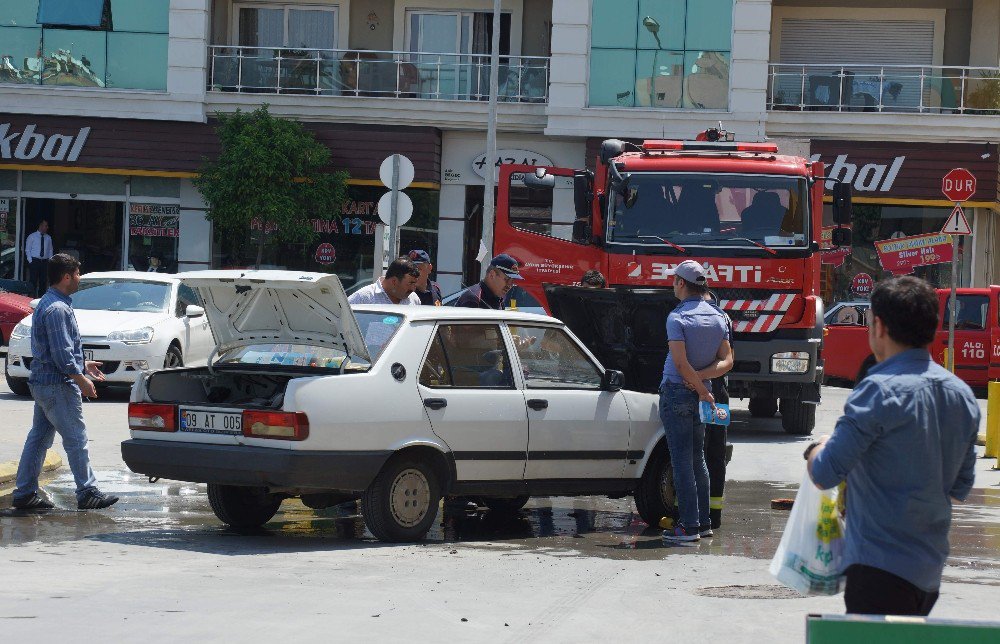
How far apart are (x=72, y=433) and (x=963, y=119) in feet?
72.6

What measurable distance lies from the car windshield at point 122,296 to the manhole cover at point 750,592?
12.1 metres

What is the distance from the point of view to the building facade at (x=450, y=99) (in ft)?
92.1

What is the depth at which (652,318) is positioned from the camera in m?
12.5

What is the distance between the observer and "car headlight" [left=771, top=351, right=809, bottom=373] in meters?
14.7

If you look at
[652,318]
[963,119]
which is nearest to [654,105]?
[963,119]

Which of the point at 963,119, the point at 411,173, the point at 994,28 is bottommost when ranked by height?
the point at 411,173

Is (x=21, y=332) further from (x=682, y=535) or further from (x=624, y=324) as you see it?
(x=682, y=535)

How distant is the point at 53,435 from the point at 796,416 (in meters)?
8.98

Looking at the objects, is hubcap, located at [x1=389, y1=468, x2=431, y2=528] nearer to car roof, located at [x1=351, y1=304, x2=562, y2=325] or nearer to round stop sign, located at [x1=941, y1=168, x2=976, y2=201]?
car roof, located at [x1=351, y1=304, x2=562, y2=325]

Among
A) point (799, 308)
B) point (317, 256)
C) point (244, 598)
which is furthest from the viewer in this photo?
point (317, 256)

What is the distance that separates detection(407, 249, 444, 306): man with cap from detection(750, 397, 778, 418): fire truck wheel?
6524 millimetres

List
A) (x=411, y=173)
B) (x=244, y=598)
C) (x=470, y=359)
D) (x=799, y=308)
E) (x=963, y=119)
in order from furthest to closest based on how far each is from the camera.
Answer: (x=963, y=119), (x=411, y=173), (x=799, y=308), (x=470, y=359), (x=244, y=598)

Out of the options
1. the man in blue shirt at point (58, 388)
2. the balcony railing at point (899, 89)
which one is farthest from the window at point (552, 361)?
the balcony railing at point (899, 89)

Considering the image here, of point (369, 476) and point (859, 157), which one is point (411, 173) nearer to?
point (369, 476)
